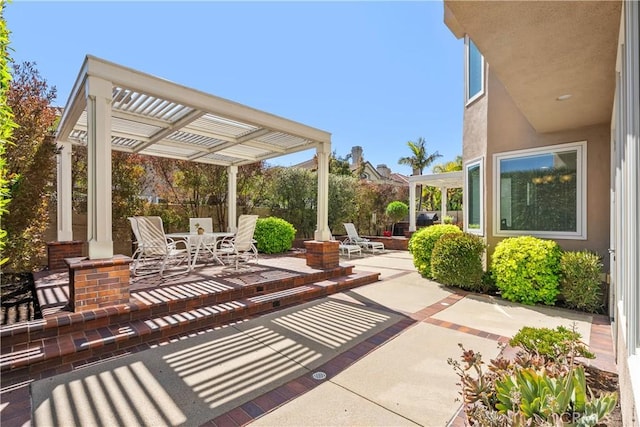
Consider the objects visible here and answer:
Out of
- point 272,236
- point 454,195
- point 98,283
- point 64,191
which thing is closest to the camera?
point 98,283

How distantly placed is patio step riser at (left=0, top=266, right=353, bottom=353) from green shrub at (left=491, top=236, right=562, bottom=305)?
4.47 metres

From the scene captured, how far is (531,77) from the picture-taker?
11.8 ft

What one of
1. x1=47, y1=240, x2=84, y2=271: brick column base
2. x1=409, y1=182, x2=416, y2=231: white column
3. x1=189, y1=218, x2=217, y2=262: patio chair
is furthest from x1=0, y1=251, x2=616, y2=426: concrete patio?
x1=409, y1=182, x2=416, y2=231: white column

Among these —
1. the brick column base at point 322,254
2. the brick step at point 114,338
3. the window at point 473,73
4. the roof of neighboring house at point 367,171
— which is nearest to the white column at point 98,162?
the brick step at point 114,338

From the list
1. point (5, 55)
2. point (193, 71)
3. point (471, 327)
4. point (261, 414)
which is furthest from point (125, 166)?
point (471, 327)

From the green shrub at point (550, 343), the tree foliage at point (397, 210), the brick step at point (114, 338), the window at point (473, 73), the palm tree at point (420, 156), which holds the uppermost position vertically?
the palm tree at point (420, 156)

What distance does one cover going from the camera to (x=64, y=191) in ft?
22.0

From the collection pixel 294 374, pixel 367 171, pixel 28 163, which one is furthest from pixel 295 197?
pixel 367 171

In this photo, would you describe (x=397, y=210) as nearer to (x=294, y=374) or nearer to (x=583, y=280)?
(x=583, y=280)

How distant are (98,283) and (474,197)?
7594 mm

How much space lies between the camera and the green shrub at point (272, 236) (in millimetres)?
9961

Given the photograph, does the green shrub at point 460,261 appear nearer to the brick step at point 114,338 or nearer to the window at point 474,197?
the window at point 474,197

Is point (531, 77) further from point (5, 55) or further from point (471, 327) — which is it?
point (5, 55)

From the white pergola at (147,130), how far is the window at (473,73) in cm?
377
